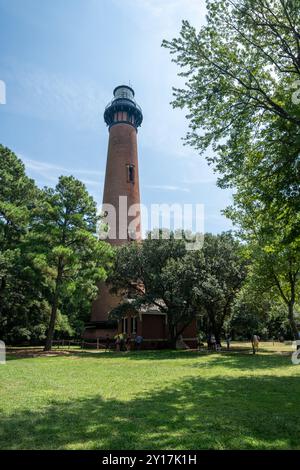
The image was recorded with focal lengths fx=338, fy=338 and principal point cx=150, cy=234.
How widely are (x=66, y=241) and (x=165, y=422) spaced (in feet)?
65.5

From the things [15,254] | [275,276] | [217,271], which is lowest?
[275,276]

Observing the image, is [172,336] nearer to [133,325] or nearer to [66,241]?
[133,325]

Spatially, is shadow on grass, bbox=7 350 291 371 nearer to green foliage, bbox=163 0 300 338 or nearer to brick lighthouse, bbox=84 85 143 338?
green foliage, bbox=163 0 300 338

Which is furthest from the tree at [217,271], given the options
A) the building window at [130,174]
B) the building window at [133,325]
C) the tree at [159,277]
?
the building window at [130,174]

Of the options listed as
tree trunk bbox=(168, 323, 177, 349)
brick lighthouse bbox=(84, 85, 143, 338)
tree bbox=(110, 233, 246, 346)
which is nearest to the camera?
tree bbox=(110, 233, 246, 346)

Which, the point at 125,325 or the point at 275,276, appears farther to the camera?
the point at 125,325

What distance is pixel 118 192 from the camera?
117 feet

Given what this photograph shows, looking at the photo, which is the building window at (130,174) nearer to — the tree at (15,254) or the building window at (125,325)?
the tree at (15,254)

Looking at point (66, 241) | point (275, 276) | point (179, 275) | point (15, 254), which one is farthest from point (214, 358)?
point (15, 254)

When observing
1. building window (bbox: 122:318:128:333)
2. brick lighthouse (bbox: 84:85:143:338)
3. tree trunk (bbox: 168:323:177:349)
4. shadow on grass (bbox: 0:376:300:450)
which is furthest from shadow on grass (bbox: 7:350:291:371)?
brick lighthouse (bbox: 84:85:143:338)

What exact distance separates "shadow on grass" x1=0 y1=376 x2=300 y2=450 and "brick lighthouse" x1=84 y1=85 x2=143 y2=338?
84.9ft

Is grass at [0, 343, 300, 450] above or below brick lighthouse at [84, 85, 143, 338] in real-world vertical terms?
below

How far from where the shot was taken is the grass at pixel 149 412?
16.1 feet

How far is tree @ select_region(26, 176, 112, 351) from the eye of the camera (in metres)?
23.8
